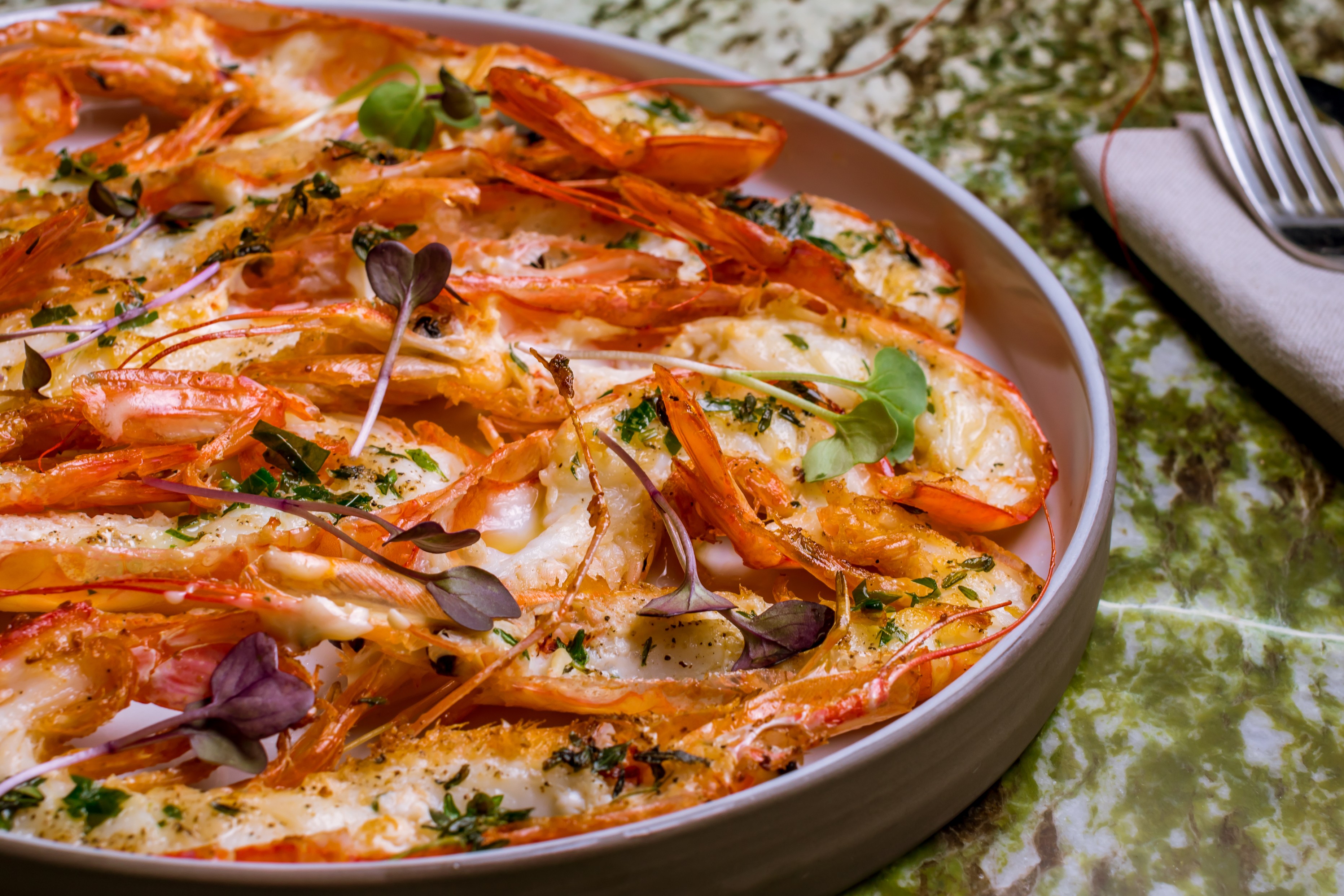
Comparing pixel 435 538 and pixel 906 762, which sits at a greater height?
pixel 435 538

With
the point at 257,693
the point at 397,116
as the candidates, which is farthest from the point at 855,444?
the point at 397,116

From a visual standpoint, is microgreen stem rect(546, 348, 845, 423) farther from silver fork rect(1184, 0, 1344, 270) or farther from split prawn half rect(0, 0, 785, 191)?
silver fork rect(1184, 0, 1344, 270)

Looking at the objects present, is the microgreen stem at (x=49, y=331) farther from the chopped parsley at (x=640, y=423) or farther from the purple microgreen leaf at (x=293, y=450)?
the chopped parsley at (x=640, y=423)

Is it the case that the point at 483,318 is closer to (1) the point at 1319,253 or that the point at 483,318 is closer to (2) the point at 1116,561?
(2) the point at 1116,561

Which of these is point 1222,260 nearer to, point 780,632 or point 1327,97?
point 1327,97

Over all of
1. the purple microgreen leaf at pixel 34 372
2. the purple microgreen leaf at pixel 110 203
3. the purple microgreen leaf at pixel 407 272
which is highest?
the purple microgreen leaf at pixel 110 203

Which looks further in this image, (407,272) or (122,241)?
(122,241)

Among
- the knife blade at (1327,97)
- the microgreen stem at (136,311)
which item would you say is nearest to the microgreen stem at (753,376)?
the microgreen stem at (136,311)
